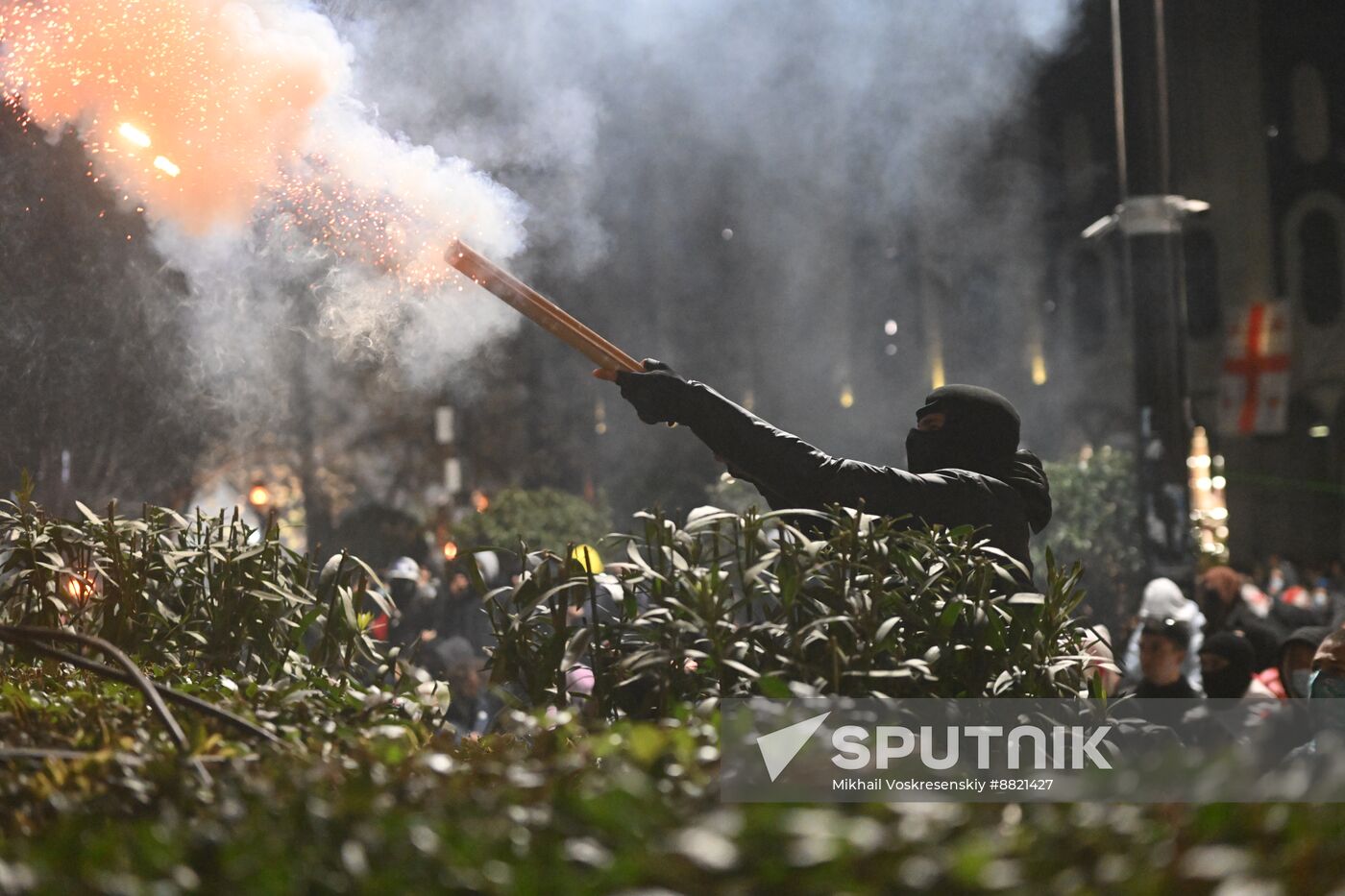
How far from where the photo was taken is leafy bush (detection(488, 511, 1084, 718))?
257 cm

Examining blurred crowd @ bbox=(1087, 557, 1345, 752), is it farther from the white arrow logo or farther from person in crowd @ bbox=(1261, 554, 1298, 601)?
person in crowd @ bbox=(1261, 554, 1298, 601)

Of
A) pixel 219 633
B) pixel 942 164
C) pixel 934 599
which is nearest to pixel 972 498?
pixel 934 599

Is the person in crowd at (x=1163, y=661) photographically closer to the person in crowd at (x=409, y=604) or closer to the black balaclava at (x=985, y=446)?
the black balaclava at (x=985, y=446)

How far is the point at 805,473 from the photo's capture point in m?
3.55

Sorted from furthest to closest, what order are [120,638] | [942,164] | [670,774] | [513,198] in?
[942,164] → [513,198] → [120,638] → [670,774]

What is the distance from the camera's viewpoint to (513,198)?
583cm

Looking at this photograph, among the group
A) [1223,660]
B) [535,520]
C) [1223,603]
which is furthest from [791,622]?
[535,520]

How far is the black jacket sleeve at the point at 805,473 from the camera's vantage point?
3533 millimetres

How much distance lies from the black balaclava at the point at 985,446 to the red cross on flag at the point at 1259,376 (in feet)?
66.5

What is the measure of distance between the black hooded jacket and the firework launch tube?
0.43 meters

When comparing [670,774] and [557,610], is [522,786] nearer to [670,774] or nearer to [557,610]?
[670,774]

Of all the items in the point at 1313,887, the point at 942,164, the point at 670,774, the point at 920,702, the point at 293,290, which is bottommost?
the point at 1313,887

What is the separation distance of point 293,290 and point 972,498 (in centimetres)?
362

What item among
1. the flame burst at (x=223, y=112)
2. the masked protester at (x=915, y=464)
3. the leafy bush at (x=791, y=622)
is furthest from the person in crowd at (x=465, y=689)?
the leafy bush at (x=791, y=622)
